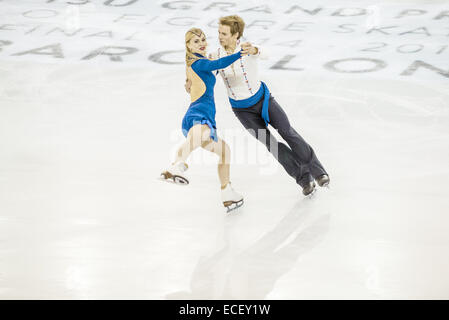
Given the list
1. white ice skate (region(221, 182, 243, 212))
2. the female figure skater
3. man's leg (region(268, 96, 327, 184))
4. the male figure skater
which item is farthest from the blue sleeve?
white ice skate (region(221, 182, 243, 212))

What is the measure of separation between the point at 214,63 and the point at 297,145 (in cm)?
82

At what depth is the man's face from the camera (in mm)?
3777

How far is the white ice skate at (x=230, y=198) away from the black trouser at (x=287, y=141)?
39cm

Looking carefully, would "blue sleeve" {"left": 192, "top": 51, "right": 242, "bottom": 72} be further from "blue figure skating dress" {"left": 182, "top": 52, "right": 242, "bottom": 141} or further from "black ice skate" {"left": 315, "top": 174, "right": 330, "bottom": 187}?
"black ice skate" {"left": 315, "top": 174, "right": 330, "bottom": 187}

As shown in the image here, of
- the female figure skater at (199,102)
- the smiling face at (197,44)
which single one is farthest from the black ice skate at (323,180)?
the smiling face at (197,44)

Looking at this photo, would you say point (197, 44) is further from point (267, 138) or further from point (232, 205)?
point (232, 205)

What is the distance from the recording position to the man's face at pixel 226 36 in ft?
12.4

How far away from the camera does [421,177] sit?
4434 millimetres

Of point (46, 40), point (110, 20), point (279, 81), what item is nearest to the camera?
point (279, 81)

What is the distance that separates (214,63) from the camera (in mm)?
3621

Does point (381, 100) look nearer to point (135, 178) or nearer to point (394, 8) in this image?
point (135, 178)

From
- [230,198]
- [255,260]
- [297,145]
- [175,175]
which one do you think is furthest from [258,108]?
[255,260]

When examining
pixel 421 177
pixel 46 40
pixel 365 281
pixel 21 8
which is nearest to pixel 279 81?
pixel 421 177

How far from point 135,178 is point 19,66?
3.10 m
